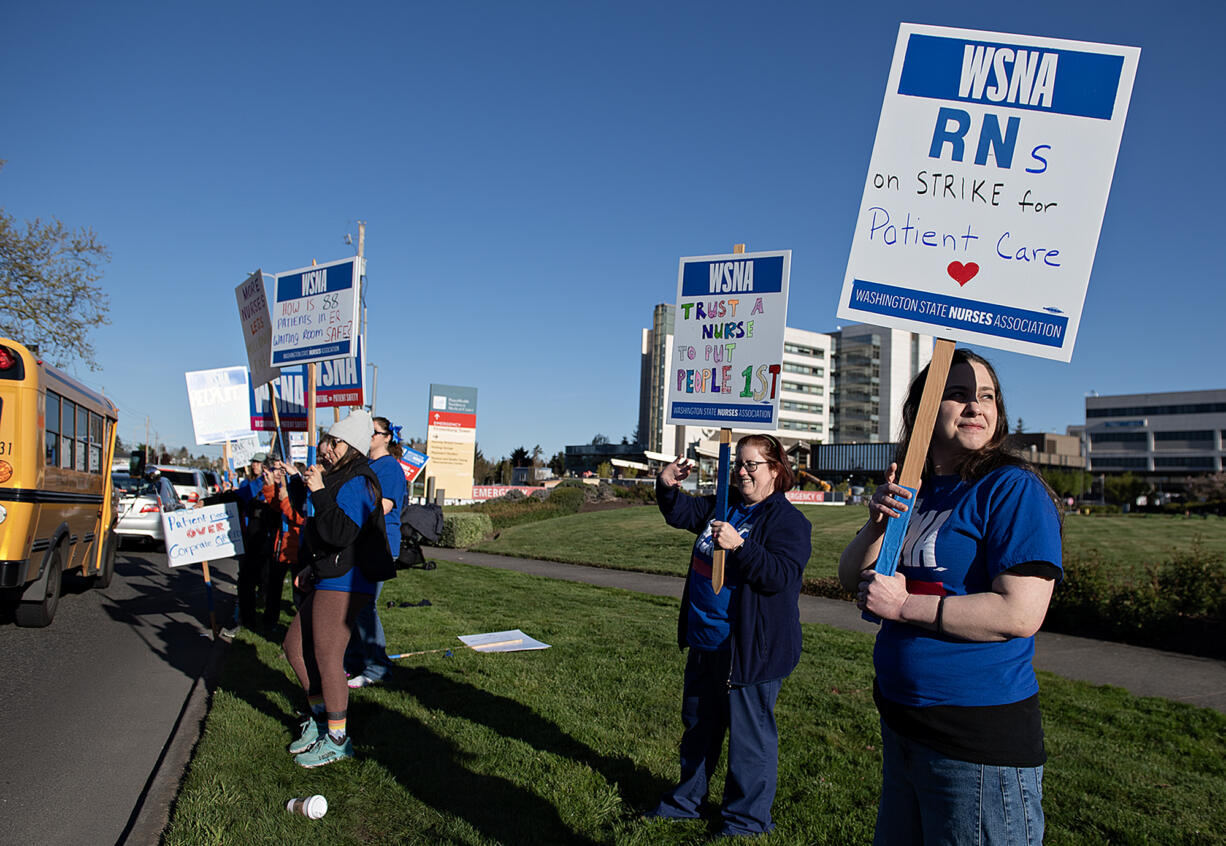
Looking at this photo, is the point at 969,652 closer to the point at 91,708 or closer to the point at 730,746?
the point at 730,746

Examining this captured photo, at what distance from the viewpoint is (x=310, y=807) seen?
421cm

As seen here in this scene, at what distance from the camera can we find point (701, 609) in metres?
4.27

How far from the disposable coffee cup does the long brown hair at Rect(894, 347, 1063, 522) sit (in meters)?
3.30

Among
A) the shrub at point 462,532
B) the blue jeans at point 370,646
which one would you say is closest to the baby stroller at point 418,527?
the blue jeans at point 370,646

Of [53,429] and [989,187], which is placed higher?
[989,187]

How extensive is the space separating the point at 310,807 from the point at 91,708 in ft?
11.3

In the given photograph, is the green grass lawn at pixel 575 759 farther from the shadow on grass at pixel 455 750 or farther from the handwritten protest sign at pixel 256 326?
the handwritten protest sign at pixel 256 326

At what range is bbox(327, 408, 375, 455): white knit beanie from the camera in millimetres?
5035

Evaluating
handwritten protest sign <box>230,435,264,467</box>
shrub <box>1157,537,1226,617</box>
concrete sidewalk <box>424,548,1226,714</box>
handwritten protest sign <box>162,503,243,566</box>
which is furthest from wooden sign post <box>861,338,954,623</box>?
handwritten protest sign <box>230,435,264,467</box>

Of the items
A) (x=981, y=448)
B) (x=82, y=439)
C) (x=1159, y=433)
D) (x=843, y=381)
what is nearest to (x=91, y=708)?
(x=82, y=439)

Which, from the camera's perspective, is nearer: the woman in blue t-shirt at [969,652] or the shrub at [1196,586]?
the woman in blue t-shirt at [969,652]

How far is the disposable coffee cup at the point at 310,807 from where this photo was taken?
13.8 feet

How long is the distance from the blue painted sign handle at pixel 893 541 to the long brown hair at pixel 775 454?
1.81 metres

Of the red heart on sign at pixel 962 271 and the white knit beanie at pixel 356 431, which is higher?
the red heart on sign at pixel 962 271
